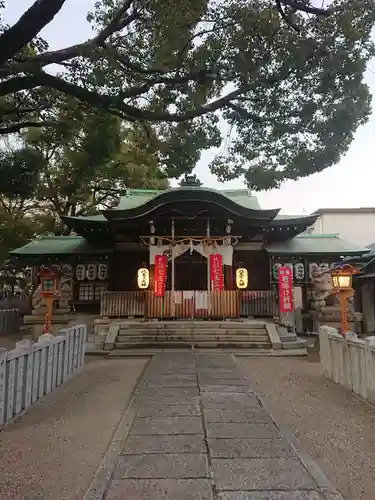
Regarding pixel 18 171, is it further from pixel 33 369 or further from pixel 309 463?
pixel 309 463

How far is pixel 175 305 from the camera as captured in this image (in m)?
14.4

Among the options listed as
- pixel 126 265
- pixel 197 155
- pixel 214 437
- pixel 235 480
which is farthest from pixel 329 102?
pixel 126 265

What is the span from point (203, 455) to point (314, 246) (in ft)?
47.7

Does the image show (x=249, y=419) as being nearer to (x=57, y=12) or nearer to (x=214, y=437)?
(x=214, y=437)

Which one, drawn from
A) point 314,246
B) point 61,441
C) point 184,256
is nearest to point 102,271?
point 184,256

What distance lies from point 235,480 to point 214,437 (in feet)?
3.62

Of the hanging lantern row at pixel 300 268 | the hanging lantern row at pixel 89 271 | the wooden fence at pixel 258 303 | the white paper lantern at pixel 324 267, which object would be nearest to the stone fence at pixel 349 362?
the wooden fence at pixel 258 303

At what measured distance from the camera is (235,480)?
3158 mm

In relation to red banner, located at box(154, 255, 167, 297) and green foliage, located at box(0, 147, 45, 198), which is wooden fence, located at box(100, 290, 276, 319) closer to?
red banner, located at box(154, 255, 167, 297)

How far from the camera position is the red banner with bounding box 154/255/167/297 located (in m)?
14.2

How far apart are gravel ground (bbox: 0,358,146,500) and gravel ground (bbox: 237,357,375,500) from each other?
2243 mm

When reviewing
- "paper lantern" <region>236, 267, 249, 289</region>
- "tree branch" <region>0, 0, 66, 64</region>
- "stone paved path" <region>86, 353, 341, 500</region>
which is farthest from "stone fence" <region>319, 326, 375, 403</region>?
"paper lantern" <region>236, 267, 249, 289</region>

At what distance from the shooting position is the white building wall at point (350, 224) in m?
31.9

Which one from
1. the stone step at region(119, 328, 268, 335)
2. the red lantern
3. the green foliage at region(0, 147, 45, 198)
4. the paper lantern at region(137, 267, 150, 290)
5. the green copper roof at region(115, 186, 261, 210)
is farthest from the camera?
the green copper roof at region(115, 186, 261, 210)
